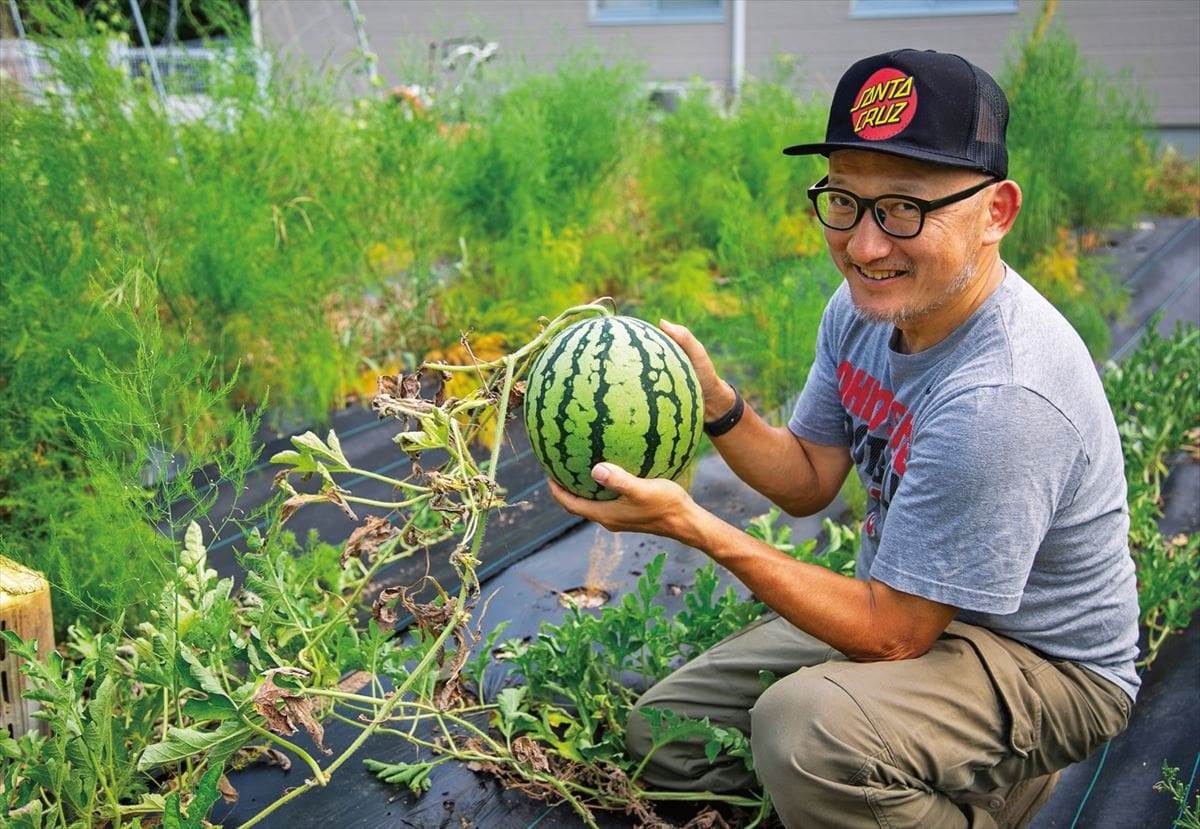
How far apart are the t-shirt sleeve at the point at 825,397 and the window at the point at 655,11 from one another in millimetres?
11062

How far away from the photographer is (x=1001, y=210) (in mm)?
2383

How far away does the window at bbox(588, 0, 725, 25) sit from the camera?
13.1m

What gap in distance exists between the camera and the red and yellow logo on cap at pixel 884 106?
2.25 meters

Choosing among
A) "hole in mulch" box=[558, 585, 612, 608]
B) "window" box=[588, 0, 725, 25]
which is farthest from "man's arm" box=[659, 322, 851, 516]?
"window" box=[588, 0, 725, 25]

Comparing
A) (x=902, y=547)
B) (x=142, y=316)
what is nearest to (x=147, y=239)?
(x=142, y=316)

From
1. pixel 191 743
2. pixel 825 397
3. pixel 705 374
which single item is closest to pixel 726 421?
pixel 705 374

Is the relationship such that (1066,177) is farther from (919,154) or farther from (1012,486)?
(1012,486)

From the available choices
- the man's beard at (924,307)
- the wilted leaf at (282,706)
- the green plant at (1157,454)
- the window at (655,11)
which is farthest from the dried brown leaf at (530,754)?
the window at (655,11)

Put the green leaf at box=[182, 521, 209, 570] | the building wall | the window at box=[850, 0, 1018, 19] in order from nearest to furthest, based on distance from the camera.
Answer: the green leaf at box=[182, 521, 209, 570] < the building wall < the window at box=[850, 0, 1018, 19]

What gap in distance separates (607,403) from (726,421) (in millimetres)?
675

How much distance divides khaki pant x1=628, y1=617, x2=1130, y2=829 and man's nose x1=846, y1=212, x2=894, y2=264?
0.87 meters

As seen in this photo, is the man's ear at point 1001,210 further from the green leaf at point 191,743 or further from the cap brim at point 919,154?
the green leaf at point 191,743

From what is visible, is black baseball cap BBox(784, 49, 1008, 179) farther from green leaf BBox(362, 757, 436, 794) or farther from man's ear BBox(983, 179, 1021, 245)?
green leaf BBox(362, 757, 436, 794)

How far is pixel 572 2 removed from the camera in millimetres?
13297
